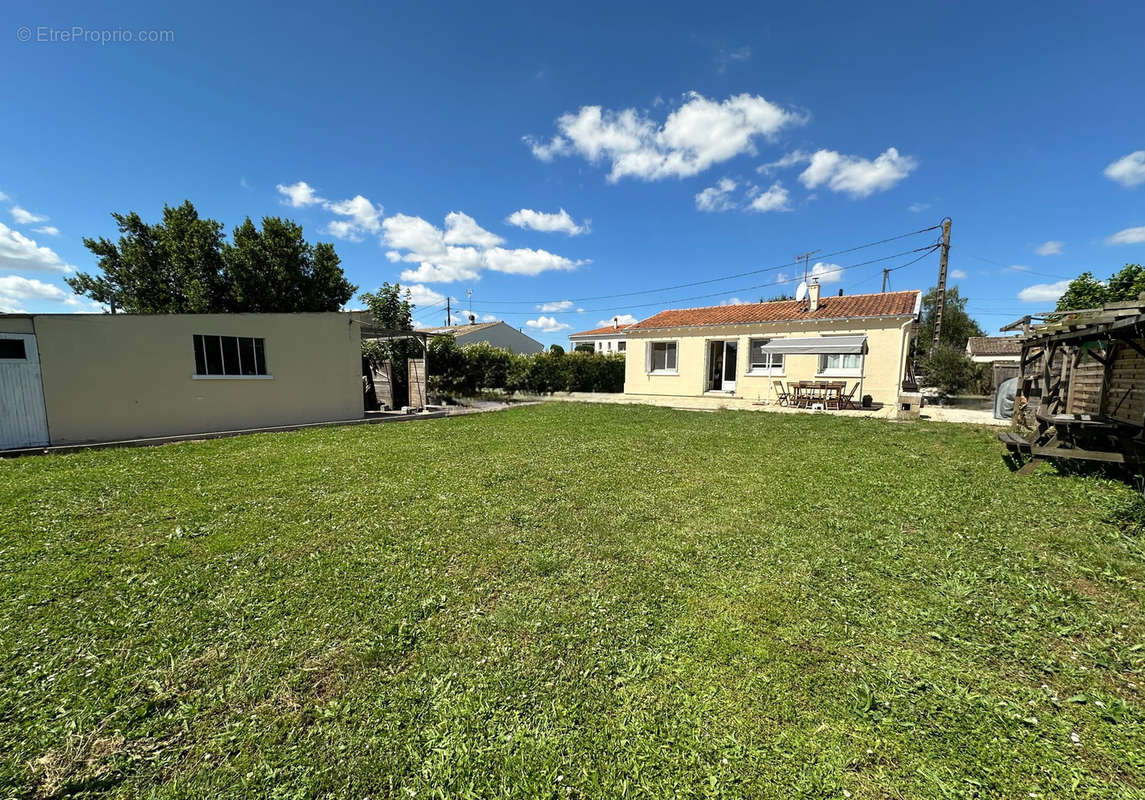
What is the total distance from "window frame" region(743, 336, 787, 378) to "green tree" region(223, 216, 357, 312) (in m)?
25.7

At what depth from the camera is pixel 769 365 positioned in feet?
55.2

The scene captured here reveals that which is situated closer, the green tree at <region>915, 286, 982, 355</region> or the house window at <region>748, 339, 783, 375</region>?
the house window at <region>748, 339, 783, 375</region>

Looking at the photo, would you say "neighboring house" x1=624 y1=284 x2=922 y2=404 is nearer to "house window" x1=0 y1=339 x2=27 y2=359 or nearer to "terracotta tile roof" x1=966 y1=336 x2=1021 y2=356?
"terracotta tile roof" x1=966 y1=336 x2=1021 y2=356

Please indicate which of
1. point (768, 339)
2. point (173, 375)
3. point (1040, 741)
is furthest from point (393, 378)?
point (1040, 741)

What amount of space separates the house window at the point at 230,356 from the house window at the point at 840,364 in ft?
59.5

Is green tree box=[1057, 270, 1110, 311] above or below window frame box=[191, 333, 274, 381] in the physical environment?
above

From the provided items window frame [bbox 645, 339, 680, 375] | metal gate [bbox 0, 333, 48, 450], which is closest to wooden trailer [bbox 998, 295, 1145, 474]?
window frame [bbox 645, 339, 680, 375]

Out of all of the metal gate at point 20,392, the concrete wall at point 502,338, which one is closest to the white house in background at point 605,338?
the concrete wall at point 502,338

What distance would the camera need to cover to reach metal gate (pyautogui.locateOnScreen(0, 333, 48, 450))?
27.0 feet

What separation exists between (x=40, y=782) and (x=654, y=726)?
264cm

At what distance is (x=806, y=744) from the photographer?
6.30 feet

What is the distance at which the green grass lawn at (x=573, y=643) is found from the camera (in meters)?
1.84

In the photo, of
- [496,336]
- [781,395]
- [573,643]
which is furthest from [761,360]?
[496,336]

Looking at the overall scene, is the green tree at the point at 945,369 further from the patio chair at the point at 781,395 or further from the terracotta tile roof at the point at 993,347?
the terracotta tile roof at the point at 993,347
